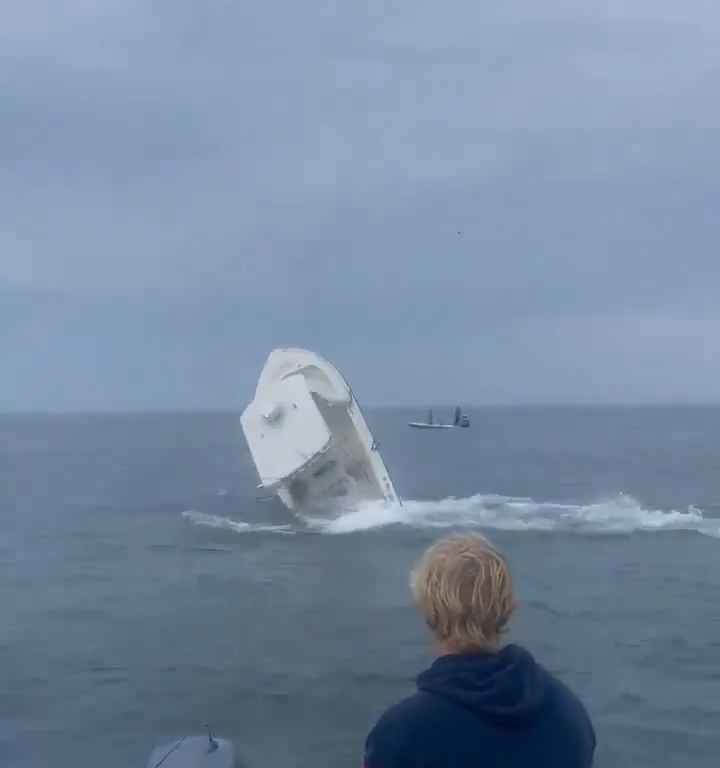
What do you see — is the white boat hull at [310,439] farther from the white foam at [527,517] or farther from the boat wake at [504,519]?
the white foam at [527,517]

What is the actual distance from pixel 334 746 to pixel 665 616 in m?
12.6

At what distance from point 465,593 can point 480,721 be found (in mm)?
359

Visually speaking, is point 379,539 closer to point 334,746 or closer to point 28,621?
point 28,621

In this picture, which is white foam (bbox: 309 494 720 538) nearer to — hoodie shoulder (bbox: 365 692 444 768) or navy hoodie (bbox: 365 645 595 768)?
navy hoodie (bbox: 365 645 595 768)

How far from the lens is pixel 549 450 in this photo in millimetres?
99000

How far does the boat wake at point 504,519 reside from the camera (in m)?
38.3

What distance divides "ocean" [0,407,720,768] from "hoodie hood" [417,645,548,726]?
1195 centimetres

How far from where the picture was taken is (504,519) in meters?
41.2

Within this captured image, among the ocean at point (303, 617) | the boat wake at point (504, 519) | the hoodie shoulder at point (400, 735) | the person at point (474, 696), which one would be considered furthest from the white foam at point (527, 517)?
the hoodie shoulder at point (400, 735)

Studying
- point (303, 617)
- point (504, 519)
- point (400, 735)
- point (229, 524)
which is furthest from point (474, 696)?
point (229, 524)

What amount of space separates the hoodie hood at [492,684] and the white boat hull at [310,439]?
32204mm

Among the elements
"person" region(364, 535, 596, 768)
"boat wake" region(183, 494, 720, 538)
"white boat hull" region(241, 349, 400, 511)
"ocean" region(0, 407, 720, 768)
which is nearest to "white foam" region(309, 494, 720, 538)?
"boat wake" region(183, 494, 720, 538)

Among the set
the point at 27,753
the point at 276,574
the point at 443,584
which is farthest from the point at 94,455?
the point at 443,584

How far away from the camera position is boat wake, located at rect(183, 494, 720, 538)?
38.3 meters
